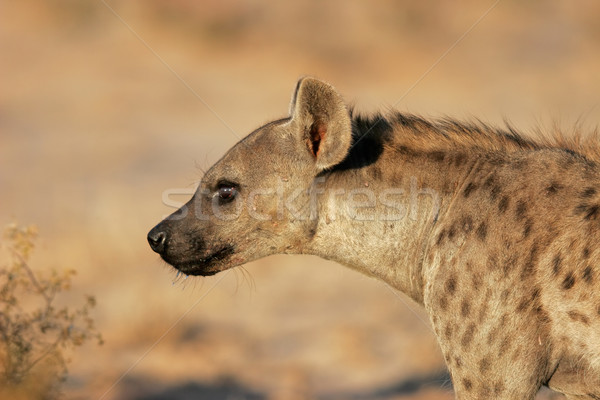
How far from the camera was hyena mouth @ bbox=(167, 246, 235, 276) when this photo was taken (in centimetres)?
457

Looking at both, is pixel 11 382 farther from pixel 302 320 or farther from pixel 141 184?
pixel 141 184

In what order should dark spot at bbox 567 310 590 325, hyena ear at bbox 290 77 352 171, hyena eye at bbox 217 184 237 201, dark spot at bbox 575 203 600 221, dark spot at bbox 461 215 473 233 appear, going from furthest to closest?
hyena eye at bbox 217 184 237 201
hyena ear at bbox 290 77 352 171
dark spot at bbox 461 215 473 233
dark spot at bbox 575 203 600 221
dark spot at bbox 567 310 590 325

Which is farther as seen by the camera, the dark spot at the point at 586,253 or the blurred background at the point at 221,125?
the blurred background at the point at 221,125

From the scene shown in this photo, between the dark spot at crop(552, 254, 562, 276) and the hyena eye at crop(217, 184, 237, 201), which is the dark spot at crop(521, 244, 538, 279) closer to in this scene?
the dark spot at crop(552, 254, 562, 276)

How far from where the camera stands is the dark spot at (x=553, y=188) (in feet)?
13.2

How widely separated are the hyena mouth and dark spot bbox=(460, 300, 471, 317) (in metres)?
1.21

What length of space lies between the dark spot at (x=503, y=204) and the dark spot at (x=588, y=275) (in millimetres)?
448

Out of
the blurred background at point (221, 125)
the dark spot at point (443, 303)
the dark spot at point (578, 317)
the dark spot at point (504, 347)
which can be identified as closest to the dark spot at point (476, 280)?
the dark spot at point (443, 303)

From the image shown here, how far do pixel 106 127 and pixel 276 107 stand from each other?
8.19 feet

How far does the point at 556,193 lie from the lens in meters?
4.02

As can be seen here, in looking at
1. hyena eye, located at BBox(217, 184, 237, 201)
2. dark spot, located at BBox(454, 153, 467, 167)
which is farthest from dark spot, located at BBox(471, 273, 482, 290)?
hyena eye, located at BBox(217, 184, 237, 201)

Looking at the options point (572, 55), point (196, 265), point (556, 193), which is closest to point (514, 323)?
point (556, 193)

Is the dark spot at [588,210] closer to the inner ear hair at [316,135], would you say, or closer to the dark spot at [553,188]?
the dark spot at [553,188]

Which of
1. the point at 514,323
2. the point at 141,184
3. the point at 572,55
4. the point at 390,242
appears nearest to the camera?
the point at 514,323
